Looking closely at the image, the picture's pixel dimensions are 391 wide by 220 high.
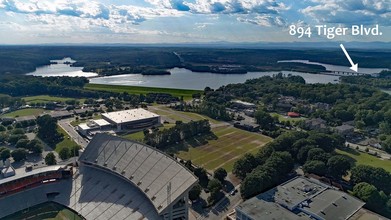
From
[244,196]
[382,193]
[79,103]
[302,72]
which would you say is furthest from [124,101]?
[302,72]

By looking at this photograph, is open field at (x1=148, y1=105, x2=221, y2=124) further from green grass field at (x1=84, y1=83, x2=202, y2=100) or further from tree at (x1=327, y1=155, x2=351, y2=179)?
tree at (x1=327, y1=155, x2=351, y2=179)

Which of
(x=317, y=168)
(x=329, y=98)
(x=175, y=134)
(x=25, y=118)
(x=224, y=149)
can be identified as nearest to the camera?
(x=317, y=168)

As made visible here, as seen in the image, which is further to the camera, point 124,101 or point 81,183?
point 124,101

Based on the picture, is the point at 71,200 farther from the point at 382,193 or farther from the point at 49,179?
the point at 382,193

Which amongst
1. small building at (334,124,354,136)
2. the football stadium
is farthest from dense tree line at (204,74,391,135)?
the football stadium

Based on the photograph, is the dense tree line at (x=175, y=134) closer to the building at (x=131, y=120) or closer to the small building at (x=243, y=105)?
the building at (x=131, y=120)

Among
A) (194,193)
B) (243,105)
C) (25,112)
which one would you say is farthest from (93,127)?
(243,105)

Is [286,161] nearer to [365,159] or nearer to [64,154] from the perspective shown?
[365,159]
